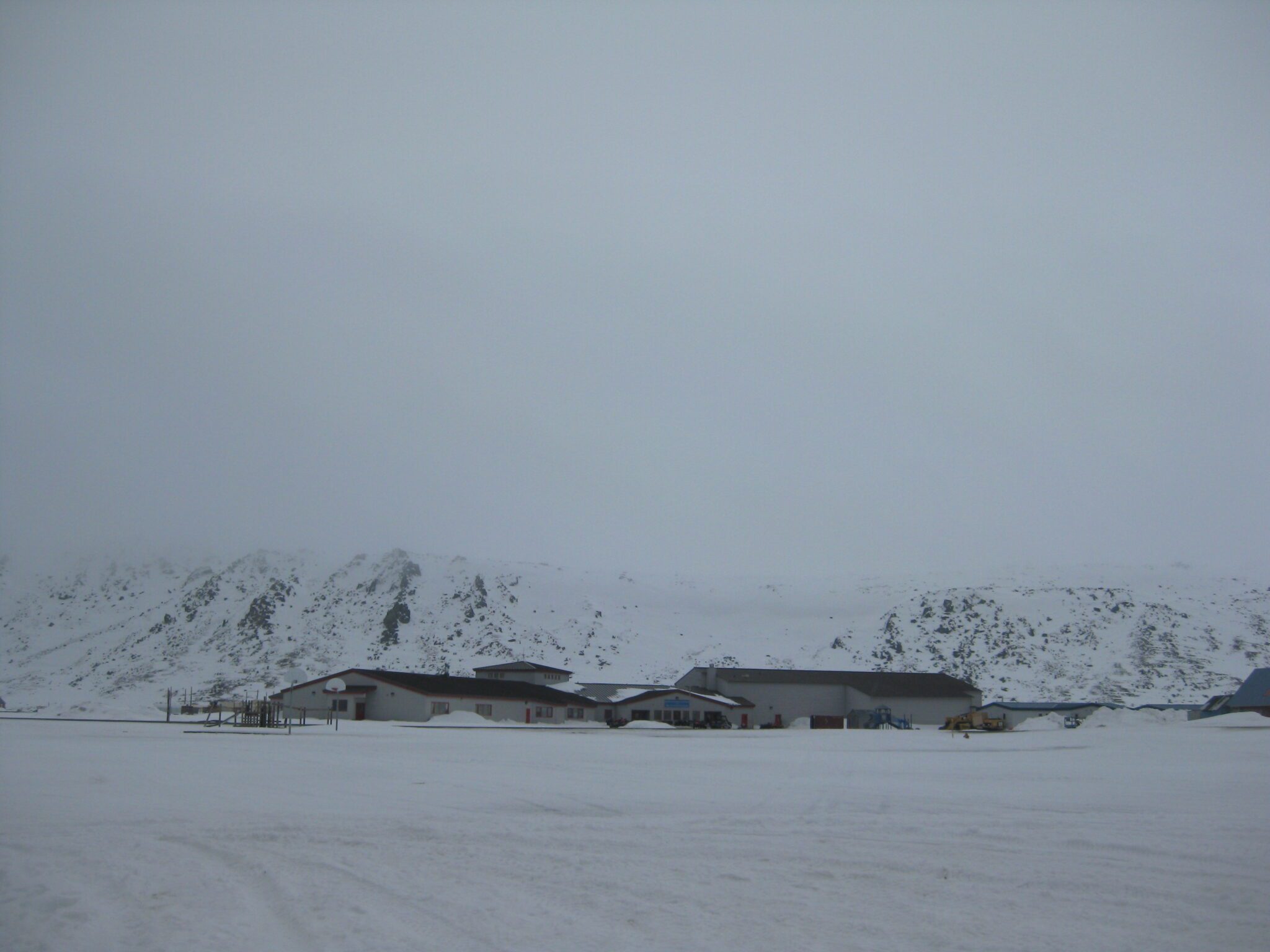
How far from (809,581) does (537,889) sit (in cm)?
16355

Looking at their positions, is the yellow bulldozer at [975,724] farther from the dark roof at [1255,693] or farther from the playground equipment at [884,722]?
the dark roof at [1255,693]

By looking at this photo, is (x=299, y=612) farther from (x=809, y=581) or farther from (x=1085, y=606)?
(x=1085, y=606)

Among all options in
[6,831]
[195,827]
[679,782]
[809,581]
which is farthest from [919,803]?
[809,581]

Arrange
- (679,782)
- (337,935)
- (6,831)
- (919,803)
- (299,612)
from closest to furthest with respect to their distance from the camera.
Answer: (337,935)
(6,831)
(919,803)
(679,782)
(299,612)

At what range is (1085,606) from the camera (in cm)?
12156

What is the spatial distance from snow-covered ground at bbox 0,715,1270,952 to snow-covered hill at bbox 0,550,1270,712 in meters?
77.5

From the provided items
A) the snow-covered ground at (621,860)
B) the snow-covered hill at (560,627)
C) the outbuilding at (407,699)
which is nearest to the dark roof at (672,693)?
the outbuilding at (407,699)

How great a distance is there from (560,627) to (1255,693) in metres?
75.0

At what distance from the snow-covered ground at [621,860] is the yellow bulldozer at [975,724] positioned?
4379 centimetres

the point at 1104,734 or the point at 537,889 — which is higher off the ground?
the point at 537,889

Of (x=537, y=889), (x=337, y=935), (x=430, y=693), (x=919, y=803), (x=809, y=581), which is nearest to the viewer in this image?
(x=337, y=935)

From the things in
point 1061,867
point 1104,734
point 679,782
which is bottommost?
point 1104,734

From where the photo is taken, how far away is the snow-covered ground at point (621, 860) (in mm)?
8773

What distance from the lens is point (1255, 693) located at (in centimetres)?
7056
